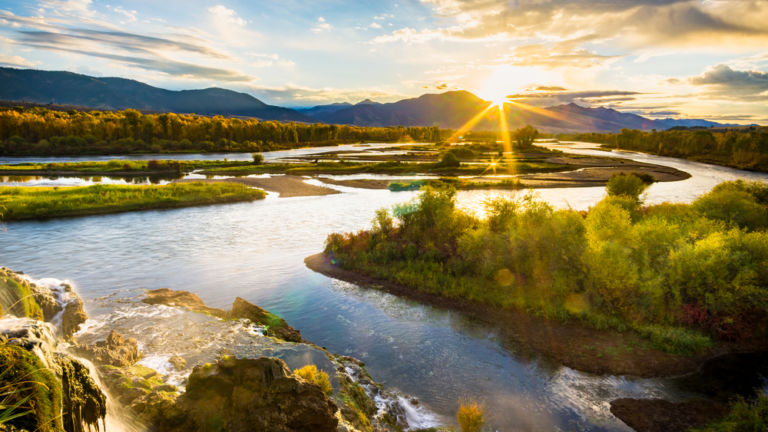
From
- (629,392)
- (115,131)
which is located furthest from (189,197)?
(115,131)

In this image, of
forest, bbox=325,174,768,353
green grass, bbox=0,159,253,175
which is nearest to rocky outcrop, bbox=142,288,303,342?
forest, bbox=325,174,768,353

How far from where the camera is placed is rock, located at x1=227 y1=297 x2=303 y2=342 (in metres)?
18.2

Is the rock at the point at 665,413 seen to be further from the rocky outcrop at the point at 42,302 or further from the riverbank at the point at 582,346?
the rocky outcrop at the point at 42,302

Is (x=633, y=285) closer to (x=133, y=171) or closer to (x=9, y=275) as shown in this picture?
(x=9, y=275)

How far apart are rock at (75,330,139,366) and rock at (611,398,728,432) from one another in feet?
58.8

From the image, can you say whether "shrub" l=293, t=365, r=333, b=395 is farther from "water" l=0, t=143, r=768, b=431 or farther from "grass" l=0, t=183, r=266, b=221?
"grass" l=0, t=183, r=266, b=221

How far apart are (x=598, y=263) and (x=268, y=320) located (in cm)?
1819

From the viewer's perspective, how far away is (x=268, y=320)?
63.9 feet

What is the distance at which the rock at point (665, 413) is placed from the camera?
13.7 m

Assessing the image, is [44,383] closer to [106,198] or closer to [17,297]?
[17,297]

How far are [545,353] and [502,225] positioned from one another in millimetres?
12302

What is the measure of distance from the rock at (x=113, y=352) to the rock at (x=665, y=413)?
17.9 m

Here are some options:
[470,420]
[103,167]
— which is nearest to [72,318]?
[470,420]

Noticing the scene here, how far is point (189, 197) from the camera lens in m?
54.4
